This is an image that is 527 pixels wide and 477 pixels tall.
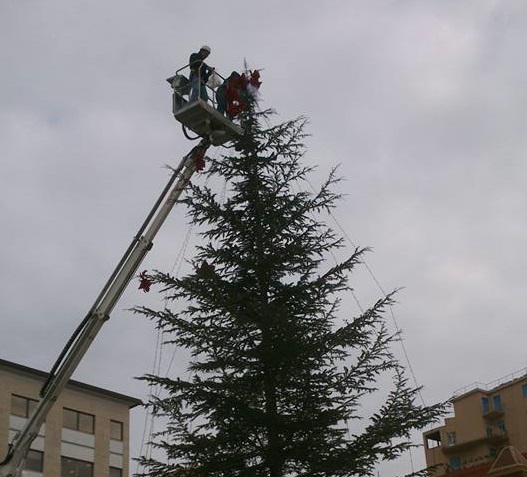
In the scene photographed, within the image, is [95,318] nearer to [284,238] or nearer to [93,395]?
[284,238]

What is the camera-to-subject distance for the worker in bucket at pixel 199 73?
15.3m

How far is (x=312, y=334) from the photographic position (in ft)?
53.4

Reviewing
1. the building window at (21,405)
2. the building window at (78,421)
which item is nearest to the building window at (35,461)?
the building window at (21,405)

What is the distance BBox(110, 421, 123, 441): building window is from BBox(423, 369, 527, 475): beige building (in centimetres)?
2560

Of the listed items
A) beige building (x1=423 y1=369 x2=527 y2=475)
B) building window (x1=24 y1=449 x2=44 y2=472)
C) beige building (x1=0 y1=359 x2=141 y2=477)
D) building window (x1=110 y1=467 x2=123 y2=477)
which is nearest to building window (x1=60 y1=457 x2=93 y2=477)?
beige building (x1=0 y1=359 x2=141 y2=477)

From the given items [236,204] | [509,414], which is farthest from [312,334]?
[509,414]

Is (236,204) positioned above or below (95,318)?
above

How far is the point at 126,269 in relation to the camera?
578 inches

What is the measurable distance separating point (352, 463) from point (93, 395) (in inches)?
1367

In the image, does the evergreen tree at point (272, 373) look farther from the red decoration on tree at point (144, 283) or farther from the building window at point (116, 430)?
the building window at point (116, 430)

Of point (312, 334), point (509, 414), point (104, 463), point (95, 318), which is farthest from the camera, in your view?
point (509, 414)

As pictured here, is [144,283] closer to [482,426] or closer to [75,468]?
[75,468]

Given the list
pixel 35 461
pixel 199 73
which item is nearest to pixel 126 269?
pixel 199 73

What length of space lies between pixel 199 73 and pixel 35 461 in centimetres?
3227
